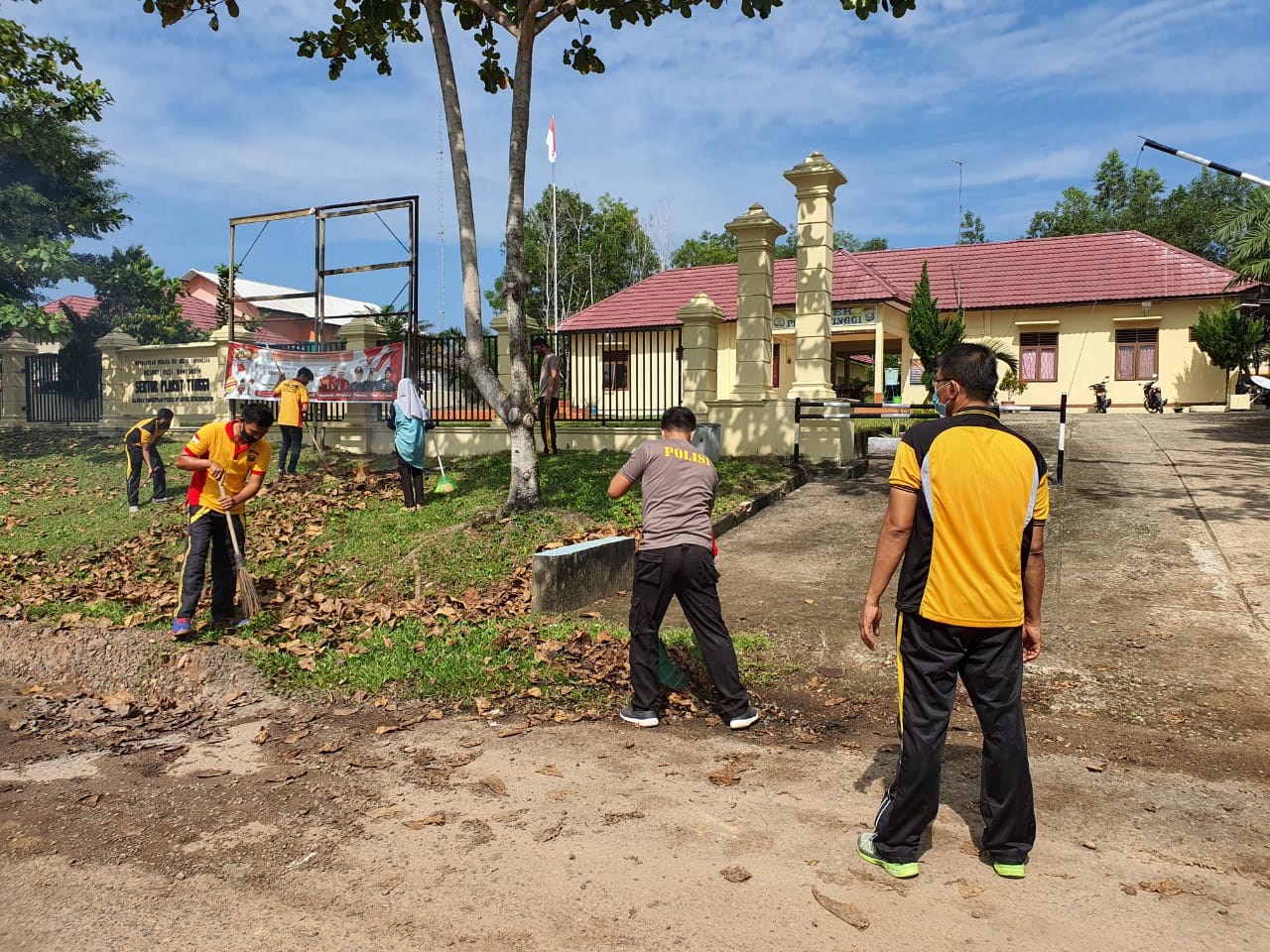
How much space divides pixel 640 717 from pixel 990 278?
2770 cm

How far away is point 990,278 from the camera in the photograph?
28828 millimetres

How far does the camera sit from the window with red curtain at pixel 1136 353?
26.4m

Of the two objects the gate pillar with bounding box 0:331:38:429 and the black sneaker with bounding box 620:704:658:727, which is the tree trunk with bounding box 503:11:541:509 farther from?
the gate pillar with bounding box 0:331:38:429

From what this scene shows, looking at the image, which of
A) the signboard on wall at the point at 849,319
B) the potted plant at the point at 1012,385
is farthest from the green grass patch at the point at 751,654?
the signboard on wall at the point at 849,319

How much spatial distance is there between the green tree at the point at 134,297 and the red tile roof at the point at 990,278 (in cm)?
1351

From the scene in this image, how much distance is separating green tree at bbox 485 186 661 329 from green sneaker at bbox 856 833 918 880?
129 feet

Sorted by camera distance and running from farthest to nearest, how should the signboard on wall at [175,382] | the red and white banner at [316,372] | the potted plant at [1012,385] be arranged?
the potted plant at [1012,385] < the signboard on wall at [175,382] < the red and white banner at [316,372]

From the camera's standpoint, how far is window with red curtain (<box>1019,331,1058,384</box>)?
90.3 ft

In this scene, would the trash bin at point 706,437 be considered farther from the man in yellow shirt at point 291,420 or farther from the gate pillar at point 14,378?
the gate pillar at point 14,378

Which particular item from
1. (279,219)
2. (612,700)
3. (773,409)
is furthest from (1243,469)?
(279,219)

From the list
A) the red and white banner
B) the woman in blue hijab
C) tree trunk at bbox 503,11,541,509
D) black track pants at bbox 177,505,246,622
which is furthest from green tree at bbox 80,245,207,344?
black track pants at bbox 177,505,246,622

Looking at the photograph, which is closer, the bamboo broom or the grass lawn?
the grass lawn

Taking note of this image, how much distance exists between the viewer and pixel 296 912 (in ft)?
10.0

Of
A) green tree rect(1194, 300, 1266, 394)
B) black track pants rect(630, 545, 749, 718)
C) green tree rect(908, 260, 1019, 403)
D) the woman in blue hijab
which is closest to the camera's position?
black track pants rect(630, 545, 749, 718)
